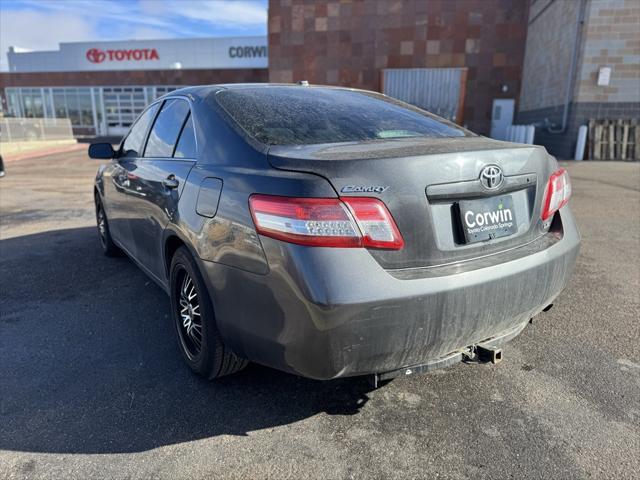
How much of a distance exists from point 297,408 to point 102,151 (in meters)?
3.10

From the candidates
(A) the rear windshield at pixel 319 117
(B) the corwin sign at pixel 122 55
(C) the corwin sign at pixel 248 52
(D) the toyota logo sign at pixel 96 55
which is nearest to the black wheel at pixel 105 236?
(A) the rear windshield at pixel 319 117

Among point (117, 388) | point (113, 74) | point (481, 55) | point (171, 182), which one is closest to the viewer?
point (117, 388)

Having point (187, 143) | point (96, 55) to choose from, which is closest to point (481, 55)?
point (187, 143)

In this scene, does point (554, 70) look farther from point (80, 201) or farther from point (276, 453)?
point (276, 453)

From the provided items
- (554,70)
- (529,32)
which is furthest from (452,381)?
(529,32)

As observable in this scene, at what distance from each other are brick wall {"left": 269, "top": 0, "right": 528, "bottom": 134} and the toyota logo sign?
21.0 meters

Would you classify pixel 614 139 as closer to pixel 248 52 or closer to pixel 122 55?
pixel 248 52

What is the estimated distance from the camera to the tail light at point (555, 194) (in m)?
2.41

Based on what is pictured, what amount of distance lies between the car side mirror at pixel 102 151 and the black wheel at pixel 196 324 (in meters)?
2.05

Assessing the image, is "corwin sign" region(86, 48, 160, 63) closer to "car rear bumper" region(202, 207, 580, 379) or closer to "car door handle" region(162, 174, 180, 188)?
"car door handle" region(162, 174, 180, 188)

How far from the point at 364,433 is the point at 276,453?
0.42m

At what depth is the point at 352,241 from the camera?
1.83 m

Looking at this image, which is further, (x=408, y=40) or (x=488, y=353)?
(x=408, y=40)

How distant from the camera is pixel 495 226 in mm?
2133
